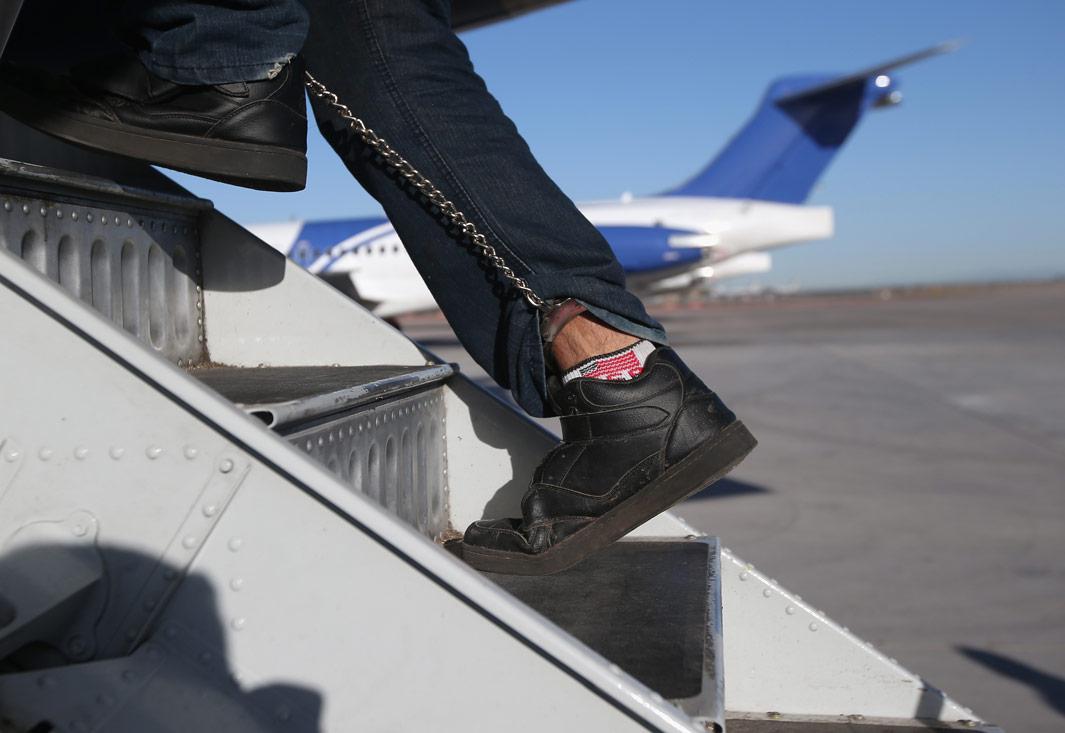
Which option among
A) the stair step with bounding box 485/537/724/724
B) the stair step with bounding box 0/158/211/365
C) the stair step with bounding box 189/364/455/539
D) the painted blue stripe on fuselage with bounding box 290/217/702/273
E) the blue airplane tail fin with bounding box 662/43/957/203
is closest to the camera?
the stair step with bounding box 485/537/724/724

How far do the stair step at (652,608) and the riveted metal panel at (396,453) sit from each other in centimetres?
20

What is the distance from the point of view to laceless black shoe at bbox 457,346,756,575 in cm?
107

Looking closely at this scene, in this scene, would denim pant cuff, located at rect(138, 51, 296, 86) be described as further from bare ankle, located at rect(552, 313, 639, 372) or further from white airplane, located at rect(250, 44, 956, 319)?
white airplane, located at rect(250, 44, 956, 319)

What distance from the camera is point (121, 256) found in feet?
4.00

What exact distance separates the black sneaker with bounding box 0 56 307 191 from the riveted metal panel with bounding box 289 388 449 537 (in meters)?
0.35

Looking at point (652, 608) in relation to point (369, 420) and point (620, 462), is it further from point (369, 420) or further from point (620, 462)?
point (369, 420)

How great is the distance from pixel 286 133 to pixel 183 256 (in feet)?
1.34

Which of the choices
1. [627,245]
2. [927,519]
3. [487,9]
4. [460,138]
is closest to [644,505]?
[460,138]

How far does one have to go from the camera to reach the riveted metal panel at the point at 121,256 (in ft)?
3.41

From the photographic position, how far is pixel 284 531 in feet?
2.36

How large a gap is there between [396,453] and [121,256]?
453 mm

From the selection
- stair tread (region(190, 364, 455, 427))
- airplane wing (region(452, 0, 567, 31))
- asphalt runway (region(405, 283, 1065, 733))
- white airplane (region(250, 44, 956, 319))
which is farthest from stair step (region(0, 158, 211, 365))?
white airplane (region(250, 44, 956, 319))

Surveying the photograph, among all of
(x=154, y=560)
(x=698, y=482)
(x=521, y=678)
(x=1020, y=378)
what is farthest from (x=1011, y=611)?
(x=1020, y=378)

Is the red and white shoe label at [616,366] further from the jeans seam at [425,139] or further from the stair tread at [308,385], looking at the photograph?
the stair tread at [308,385]
